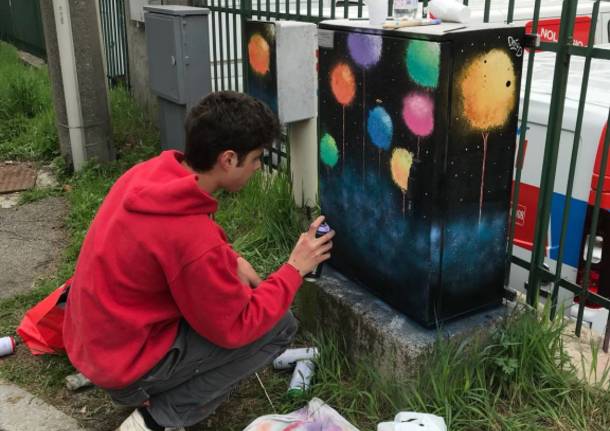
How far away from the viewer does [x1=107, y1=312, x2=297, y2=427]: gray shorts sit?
2.29 metres

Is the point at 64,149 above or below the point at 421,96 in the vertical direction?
below

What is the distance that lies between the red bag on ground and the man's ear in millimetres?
1100

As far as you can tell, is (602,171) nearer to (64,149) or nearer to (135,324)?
(135,324)

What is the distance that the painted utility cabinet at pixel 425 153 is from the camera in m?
2.23

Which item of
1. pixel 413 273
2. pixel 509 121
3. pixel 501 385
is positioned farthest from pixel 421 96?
pixel 501 385

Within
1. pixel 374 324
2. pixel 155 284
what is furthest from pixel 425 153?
pixel 155 284

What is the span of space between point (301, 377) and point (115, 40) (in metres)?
5.88

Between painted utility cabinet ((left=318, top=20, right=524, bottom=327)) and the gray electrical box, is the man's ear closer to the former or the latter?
painted utility cabinet ((left=318, top=20, right=524, bottom=327))

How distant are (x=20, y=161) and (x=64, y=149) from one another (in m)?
0.77

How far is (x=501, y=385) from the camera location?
250cm

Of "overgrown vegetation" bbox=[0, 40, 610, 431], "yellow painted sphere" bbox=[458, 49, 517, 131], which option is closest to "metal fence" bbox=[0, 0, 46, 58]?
"overgrown vegetation" bbox=[0, 40, 610, 431]

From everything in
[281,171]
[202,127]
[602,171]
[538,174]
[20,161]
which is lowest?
[20,161]
